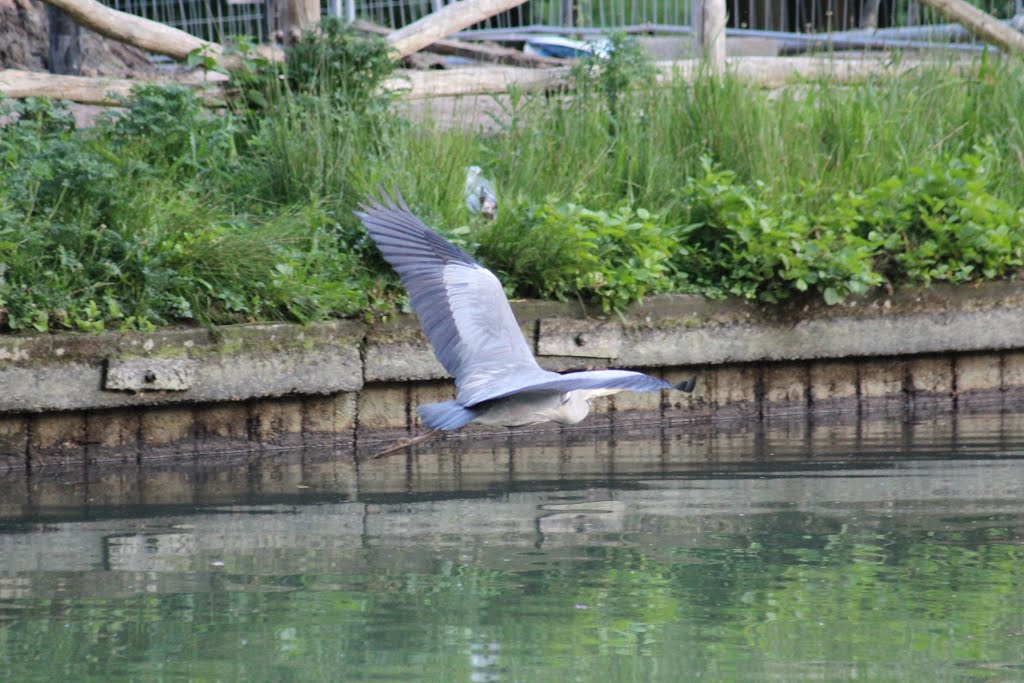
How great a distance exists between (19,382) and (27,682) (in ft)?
9.09

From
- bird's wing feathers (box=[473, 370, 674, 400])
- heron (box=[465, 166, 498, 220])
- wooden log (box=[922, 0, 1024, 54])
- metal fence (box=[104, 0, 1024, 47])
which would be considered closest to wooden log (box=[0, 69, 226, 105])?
heron (box=[465, 166, 498, 220])

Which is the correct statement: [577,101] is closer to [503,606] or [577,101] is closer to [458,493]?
[458,493]

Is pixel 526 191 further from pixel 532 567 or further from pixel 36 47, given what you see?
pixel 36 47

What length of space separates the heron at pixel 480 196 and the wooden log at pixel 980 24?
3989 millimetres

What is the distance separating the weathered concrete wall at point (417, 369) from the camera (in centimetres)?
618

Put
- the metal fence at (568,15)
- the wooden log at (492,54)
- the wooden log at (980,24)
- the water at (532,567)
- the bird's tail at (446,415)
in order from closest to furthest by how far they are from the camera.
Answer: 1. the water at (532,567)
2. the bird's tail at (446,415)
3. the wooden log at (492,54)
4. the wooden log at (980,24)
5. the metal fence at (568,15)

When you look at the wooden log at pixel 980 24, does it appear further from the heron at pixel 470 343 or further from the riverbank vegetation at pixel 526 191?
the heron at pixel 470 343

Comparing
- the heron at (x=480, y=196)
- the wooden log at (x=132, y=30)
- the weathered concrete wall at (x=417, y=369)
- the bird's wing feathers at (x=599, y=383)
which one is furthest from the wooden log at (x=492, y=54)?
the bird's wing feathers at (x=599, y=383)

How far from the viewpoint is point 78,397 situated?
614cm

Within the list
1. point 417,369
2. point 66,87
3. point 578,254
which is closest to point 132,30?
point 66,87

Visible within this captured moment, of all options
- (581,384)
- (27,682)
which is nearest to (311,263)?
(581,384)

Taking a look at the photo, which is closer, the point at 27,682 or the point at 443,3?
the point at 27,682

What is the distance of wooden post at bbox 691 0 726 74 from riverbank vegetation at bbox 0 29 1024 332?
0.61m

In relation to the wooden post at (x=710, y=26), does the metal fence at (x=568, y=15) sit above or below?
above
